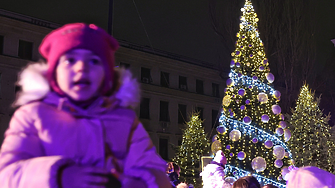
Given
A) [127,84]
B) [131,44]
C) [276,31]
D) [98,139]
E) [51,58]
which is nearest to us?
[98,139]

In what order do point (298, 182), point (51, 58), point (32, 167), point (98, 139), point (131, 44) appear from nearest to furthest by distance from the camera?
1. point (32, 167)
2. point (98, 139)
3. point (51, 58)
4. point (298, 182)
5. point (131, 44)

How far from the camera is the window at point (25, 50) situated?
2492 centimetres

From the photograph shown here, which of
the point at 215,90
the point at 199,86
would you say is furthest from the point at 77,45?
the point at 215,90

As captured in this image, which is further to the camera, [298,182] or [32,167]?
[298,182]

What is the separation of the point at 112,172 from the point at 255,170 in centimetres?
1068

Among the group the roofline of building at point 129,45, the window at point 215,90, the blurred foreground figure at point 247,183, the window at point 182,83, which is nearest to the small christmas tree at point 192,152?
the roofline of building at point 129,45

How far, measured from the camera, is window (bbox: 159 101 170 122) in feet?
104

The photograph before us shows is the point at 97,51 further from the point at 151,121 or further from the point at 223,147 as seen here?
the point at 151,121

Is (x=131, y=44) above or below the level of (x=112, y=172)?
above

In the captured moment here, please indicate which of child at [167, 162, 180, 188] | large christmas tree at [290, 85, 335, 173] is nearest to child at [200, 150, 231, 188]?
child at [167, 162, 180, 188]

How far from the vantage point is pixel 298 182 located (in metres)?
2.71

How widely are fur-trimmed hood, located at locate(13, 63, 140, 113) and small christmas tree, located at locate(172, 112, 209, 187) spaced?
59.5ft

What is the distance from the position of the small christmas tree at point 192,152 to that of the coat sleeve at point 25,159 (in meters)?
18.4

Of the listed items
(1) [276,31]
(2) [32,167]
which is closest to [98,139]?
(2) [32,167]
